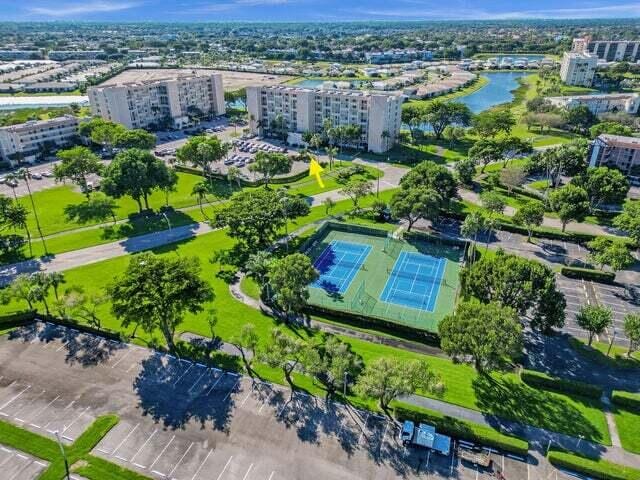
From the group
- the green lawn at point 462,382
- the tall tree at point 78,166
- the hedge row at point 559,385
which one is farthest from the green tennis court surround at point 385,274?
the tall tree at point 78,166

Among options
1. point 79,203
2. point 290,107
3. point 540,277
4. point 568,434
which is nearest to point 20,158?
point 79,203

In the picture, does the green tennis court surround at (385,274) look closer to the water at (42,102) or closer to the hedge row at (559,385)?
the hedge row at (559,385)

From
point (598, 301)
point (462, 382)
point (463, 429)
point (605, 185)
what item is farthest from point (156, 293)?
point (605, 185)

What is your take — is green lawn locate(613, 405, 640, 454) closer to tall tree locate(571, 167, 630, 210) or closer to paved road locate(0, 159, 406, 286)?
tall tree locate(571, 167, 630, 210)

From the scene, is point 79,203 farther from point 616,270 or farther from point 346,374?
point 616,270

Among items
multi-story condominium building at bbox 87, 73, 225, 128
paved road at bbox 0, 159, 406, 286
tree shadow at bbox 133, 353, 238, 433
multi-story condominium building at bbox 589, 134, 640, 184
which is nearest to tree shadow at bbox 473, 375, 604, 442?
tree shadow at bbox 133, 353, 238, 433

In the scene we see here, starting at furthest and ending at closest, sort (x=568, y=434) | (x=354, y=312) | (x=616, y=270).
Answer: (x=616, y=270) → (x=354, y=312) → (x=568, y=434)

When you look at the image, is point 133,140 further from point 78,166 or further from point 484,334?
point 484,334

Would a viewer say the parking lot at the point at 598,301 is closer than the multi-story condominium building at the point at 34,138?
Yes
